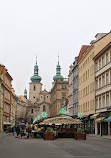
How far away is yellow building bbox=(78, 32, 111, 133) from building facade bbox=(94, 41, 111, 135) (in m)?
2.36

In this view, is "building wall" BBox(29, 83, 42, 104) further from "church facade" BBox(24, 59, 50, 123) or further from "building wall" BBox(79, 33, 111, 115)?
"building wall" BBox(79, 33, 111, 115)

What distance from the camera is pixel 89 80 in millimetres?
57031

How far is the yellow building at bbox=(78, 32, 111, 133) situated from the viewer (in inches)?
2045

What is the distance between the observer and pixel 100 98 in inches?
1906

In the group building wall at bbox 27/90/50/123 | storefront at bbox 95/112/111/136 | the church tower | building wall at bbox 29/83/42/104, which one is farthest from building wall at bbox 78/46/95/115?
the church tower

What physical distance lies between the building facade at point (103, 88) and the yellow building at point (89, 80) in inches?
93.0

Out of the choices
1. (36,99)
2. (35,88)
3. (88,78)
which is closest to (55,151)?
(88,78)

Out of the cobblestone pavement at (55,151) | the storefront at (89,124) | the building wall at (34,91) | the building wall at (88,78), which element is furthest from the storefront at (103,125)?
the building wall at (34,91)

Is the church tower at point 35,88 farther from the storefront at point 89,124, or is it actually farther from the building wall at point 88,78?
the storefront at point 89,124

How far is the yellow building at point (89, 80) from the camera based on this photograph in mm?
51953

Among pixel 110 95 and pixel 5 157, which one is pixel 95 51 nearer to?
pixel 110 95

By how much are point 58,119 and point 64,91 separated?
82215 mm

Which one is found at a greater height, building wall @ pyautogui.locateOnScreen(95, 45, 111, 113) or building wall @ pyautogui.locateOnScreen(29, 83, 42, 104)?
building wall @ pyautogui.locateOnScreen(29, 83, 42, 104)

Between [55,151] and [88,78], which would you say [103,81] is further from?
[55,151]
